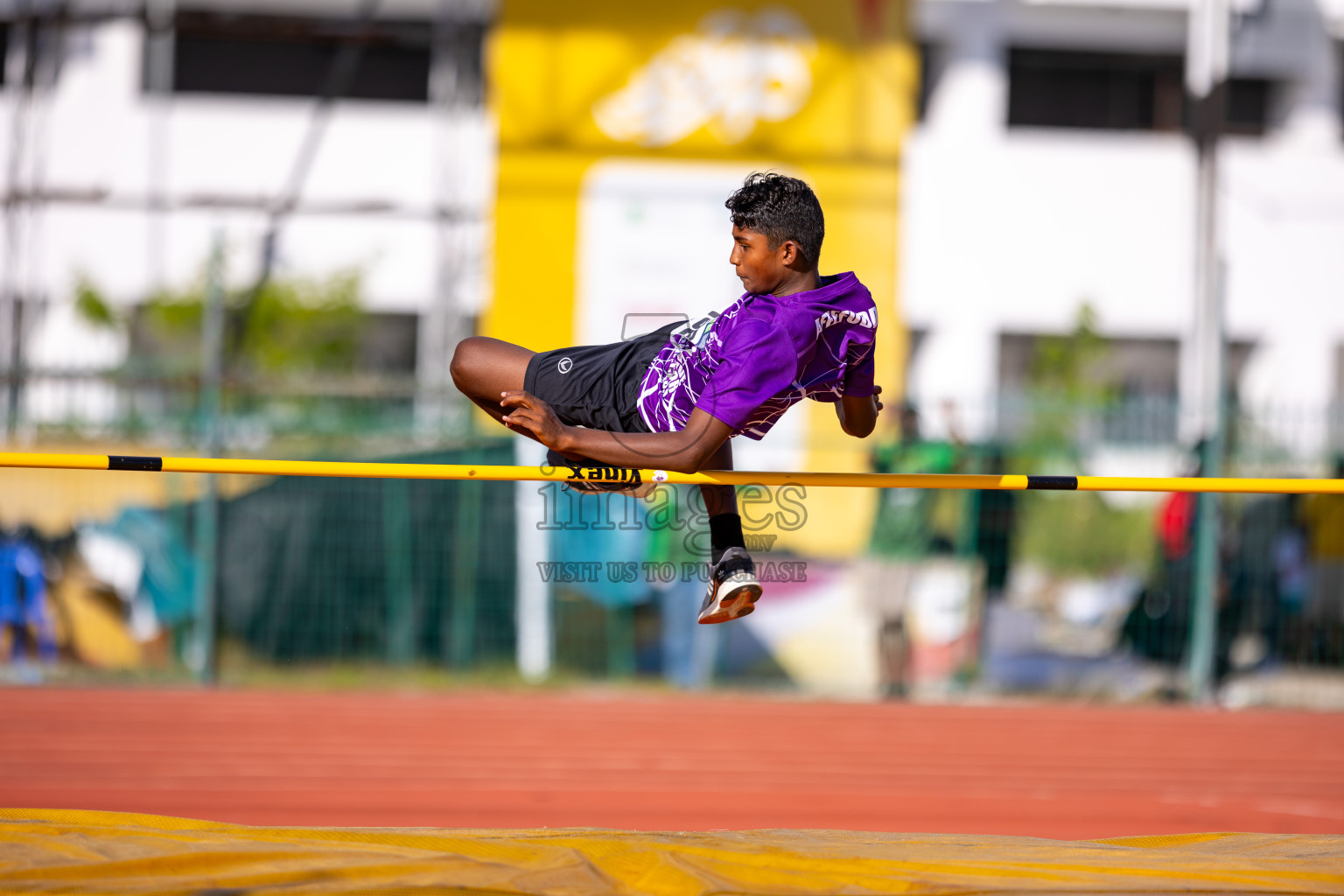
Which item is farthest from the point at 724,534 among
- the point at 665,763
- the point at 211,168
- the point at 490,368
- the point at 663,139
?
the point at 211,168

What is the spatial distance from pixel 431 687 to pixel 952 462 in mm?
3700

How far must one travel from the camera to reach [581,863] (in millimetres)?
3248

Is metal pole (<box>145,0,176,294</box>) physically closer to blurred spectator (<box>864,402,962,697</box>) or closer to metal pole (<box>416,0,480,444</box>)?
metal pole (<box>416,0,480,444</box>)

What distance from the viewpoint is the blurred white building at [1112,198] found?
1520 centimetres

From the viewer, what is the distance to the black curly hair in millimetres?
3516

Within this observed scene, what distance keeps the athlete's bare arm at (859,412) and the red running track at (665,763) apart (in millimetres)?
2018

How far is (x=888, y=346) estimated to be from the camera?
12.7 m

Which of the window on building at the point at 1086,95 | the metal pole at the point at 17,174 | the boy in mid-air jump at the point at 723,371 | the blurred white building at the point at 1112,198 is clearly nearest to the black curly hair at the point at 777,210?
the boy in mid-air jump at the point at 723,371

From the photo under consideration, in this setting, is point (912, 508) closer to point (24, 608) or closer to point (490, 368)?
point (490, 368)

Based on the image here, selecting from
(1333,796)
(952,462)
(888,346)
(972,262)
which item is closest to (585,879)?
(1333,796)

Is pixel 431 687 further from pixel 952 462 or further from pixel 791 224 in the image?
pixel 791 224

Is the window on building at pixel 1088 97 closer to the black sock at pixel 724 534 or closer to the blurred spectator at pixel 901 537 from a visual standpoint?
the blurred spectator at pixel 901 537

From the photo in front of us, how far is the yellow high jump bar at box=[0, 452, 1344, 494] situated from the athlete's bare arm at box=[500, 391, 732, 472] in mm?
77

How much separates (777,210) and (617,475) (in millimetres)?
823
